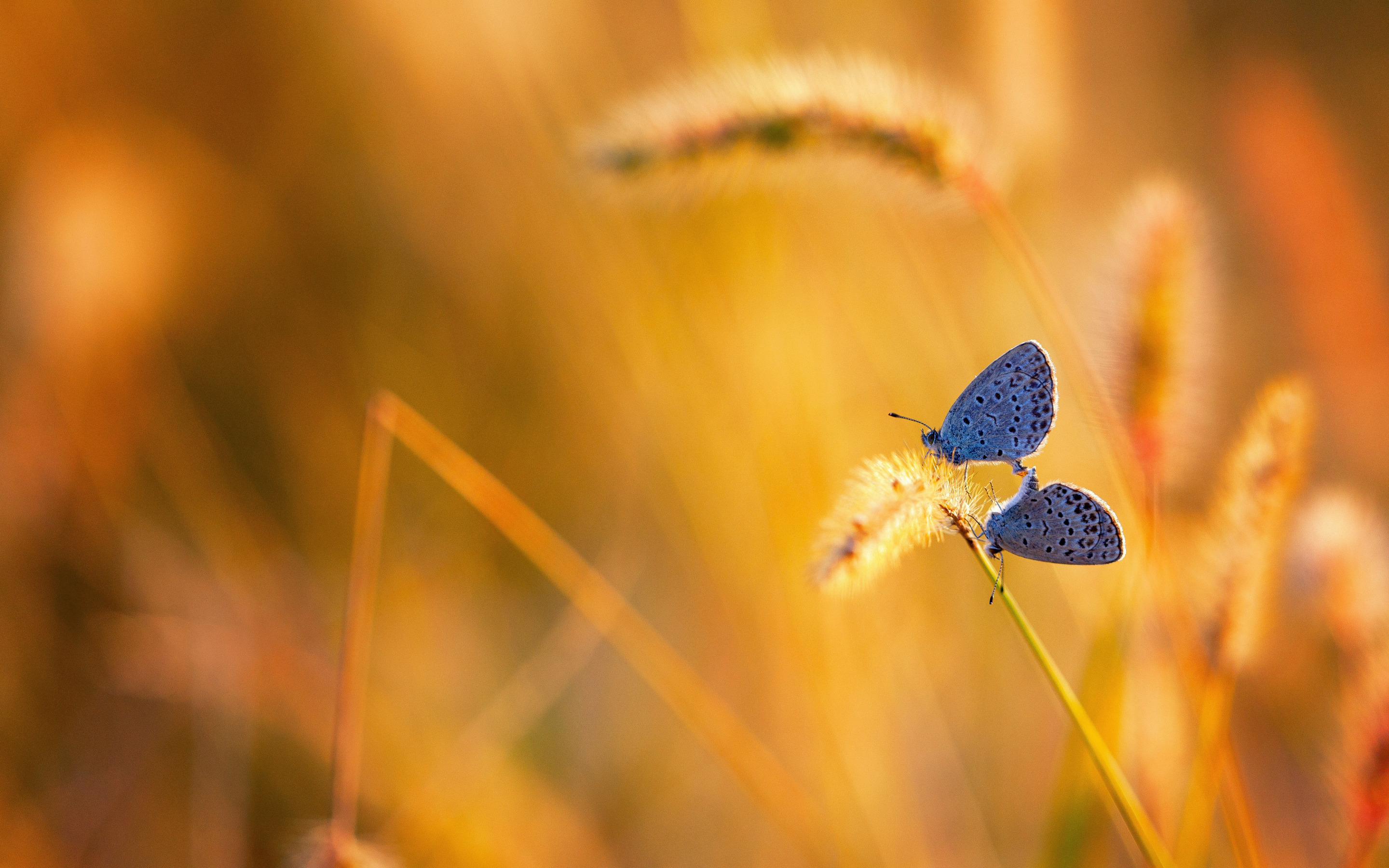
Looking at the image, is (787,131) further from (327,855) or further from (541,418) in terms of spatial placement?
(541,418)

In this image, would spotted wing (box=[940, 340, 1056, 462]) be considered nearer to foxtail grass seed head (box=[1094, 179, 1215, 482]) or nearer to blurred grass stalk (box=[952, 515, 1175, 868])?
blurred grass stalk (box=[952, 515, 1175, 868])

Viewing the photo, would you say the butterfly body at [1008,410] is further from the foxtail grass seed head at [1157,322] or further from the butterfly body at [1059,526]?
the foxtail grass seed head at [1157,322]

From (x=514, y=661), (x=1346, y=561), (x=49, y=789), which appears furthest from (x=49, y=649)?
(x=1346, y=561)

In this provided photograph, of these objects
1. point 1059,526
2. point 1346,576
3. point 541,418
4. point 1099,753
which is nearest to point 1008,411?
point 1059,526

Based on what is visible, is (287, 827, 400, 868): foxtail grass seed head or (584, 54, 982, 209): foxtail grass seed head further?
(584, 54, 982, 209): foxtail grass seed head

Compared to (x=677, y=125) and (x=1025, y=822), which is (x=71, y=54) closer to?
(x=677, y=125)

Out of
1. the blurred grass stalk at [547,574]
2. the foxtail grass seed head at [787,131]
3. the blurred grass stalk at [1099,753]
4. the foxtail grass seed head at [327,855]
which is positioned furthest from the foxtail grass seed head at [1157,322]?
the foxtail grass seed head at [327,855]

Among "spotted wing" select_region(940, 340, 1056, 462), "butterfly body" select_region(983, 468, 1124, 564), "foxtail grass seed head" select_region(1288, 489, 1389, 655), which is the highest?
"spotted wing" select_region(940, 340, 1056, 462)

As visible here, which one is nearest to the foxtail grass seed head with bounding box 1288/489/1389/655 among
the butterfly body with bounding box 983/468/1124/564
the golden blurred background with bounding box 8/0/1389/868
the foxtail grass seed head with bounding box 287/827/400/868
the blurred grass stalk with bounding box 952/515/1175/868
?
the golden blurred background with bounding box 8/0/1389/868

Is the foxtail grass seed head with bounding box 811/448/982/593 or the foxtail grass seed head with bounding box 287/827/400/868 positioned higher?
the foxtail grass seed head with bounding box 811/448/982/593
